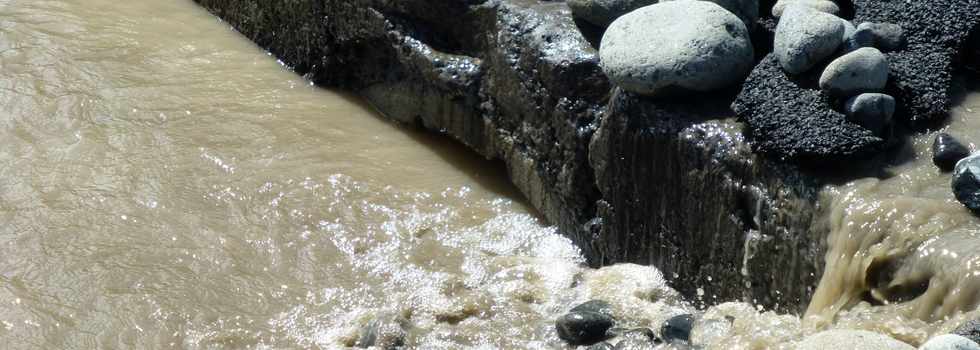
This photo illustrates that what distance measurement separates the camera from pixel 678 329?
4496 millimetres

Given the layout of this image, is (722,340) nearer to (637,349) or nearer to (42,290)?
(637,349)

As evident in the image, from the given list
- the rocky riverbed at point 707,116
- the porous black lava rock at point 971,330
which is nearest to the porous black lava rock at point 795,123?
the rocky riverbed at point 707,116

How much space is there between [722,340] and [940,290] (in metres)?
0.81

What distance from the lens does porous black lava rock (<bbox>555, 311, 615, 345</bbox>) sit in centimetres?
459

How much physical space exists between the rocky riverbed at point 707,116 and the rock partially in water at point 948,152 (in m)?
0.18

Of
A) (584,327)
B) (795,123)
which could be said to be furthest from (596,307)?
(795,123)

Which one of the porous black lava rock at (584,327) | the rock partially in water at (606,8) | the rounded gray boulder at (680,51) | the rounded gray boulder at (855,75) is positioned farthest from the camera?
the rock partially in water at (606,8)

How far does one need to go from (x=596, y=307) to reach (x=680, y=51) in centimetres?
101

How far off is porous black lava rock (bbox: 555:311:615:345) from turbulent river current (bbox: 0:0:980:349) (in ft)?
0.22

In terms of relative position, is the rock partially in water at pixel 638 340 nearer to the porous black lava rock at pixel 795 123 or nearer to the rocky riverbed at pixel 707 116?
the rocky riverbed at pixel 707 116

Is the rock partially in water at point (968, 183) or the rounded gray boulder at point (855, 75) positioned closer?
the rock partially in water at point (968, 183)

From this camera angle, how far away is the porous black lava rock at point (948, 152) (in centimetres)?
421

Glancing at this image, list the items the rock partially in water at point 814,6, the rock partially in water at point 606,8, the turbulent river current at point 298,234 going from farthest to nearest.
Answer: the rock partially in water at point 606,8, the rock partially in water at point 814,6, the turbulent river current at point 298,234

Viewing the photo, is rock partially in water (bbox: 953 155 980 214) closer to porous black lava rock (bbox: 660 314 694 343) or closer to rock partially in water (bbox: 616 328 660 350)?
porous black lava rock (bbox: 660 314 694 343)
